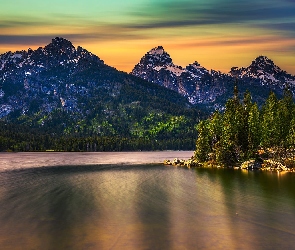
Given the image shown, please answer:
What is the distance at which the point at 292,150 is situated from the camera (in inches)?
6097

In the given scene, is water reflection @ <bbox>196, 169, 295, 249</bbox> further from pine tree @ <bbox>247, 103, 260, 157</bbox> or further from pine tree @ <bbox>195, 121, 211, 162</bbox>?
pine tree @ <bbox>195, 121, 211, 162</bbox>

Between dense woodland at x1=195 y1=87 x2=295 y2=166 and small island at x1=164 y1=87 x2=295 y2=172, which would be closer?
small island at x1=164 y1=87 x2=295 y2=172

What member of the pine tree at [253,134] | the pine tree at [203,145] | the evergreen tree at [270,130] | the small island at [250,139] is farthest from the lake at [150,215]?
the pine tree at [203,145]

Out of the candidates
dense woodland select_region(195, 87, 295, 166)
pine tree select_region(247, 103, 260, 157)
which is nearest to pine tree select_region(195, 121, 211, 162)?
dense woodland select_region(195, 87, 295, 166)

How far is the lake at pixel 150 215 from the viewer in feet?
166

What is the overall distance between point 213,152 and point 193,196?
9003cm

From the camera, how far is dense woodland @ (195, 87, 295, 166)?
16240cm

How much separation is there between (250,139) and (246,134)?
4463 mm

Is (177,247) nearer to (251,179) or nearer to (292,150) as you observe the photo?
(251,179)

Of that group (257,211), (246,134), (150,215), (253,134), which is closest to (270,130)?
(253,134)

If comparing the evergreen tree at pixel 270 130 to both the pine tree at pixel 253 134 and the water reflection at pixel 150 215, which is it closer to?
the pine tree at pixel 253 134

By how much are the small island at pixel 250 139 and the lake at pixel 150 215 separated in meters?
46.0

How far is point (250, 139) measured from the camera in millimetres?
163250

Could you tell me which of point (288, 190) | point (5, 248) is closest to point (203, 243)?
point (5, 248)
